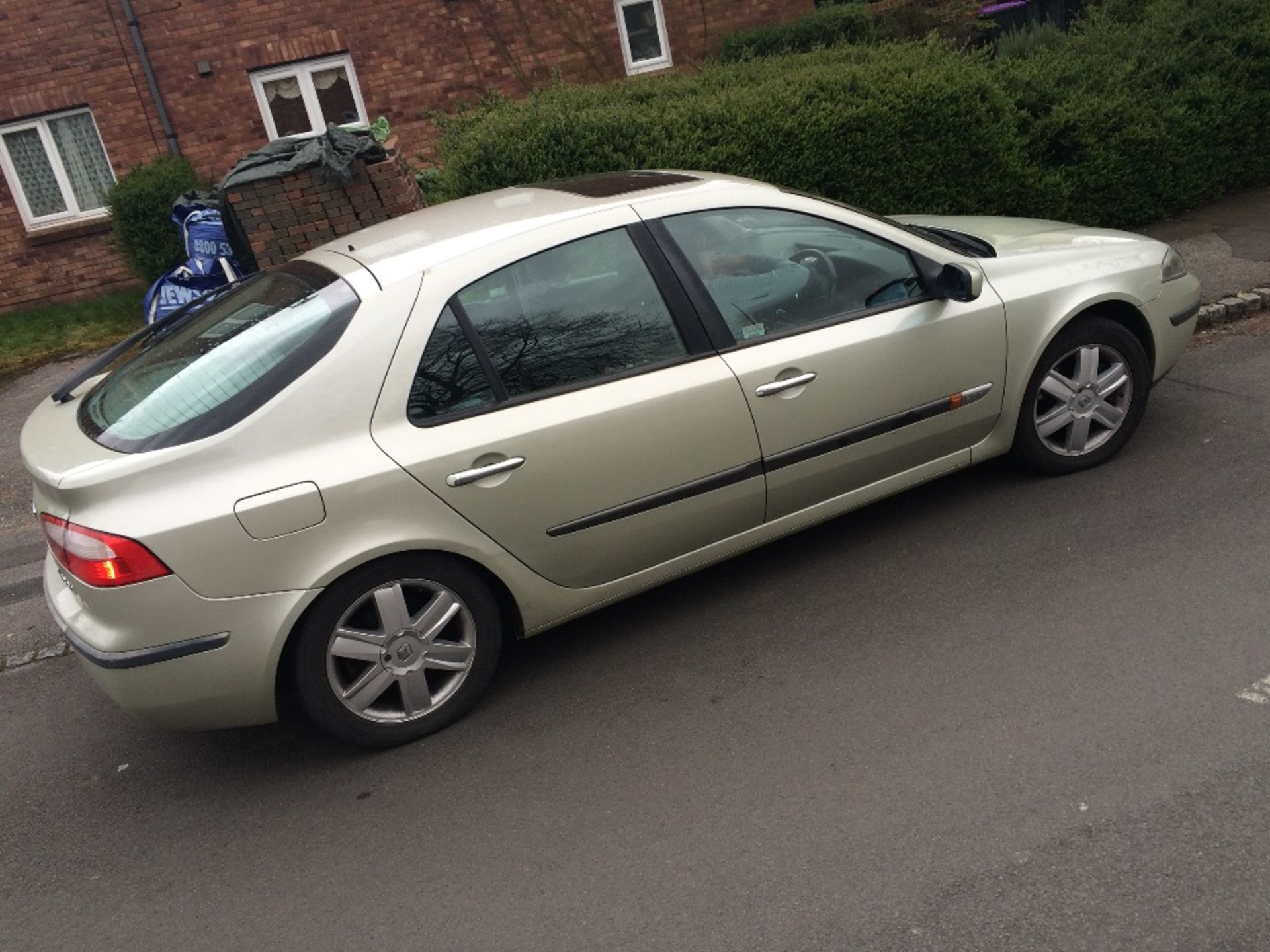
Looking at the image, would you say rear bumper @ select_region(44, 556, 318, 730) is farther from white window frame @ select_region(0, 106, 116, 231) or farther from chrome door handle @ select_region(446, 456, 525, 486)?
white window frame @ select_region(0, 106, 116, 231)

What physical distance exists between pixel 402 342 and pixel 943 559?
2287 mm

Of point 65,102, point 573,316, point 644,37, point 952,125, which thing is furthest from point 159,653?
point 644,37

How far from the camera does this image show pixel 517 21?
42.8ft

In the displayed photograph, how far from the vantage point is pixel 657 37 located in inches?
539

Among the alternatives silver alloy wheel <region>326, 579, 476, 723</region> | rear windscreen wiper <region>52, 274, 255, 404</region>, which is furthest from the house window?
silver alloy wheel <region>326, 579, 476, 723</region>

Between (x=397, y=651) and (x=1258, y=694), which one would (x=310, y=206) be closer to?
(x=397, y=651)

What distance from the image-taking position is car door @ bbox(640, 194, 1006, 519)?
4277 mm

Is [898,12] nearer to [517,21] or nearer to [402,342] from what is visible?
[517,21]

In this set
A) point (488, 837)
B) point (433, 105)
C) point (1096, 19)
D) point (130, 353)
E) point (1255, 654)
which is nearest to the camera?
point (488, 837)

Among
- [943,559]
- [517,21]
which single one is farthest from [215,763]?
[517,21]

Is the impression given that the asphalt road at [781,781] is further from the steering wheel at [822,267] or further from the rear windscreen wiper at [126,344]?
the rear windscreen wiper at [126,344]

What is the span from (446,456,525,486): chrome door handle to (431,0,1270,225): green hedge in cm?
411

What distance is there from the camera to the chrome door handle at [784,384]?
4.22m

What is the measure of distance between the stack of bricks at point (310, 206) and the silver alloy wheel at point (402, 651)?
414cm
